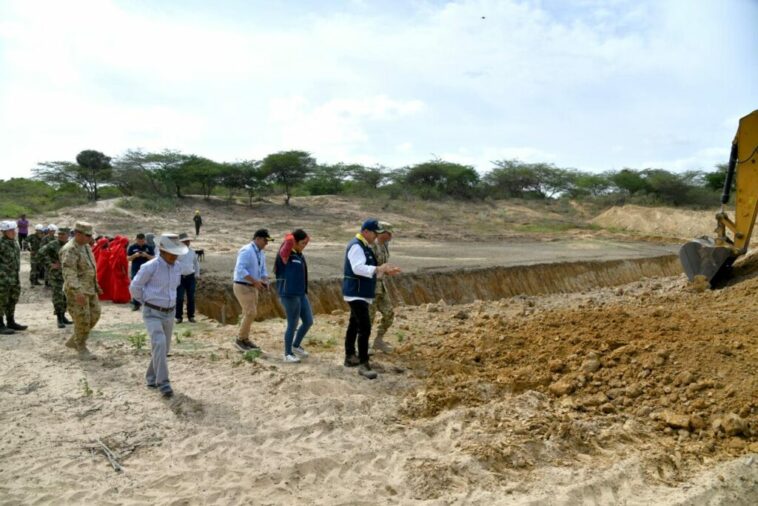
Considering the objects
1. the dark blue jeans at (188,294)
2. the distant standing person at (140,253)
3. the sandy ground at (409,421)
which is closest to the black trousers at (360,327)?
the sandy ground at (409,421)

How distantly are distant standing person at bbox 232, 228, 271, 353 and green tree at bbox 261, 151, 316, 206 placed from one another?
25.0 metres

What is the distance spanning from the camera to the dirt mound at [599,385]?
15.9 ft

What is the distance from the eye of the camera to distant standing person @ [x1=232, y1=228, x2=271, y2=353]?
23.7 ft

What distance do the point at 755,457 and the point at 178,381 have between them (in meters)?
5.36

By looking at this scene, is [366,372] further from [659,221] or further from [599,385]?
[659,221]

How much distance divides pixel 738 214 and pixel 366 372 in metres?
8.74

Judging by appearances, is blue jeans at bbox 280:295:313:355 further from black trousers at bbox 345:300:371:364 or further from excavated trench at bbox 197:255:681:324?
excavated trench at bbox 197:255:681:324

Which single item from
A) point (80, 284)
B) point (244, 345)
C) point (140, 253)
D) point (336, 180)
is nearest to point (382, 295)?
point (244, 345)

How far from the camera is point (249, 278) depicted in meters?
7.20

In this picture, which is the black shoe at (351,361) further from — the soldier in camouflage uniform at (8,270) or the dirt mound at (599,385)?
the soldier in camouflage uniform at (8,270)

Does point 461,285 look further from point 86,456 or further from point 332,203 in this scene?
point 332,203

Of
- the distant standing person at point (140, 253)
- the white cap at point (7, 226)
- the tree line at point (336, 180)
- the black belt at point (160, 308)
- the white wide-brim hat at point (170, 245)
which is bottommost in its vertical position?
the black belt at point (160, 308)

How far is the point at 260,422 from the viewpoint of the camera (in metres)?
5.22

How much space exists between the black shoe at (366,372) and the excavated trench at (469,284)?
5065 mm
